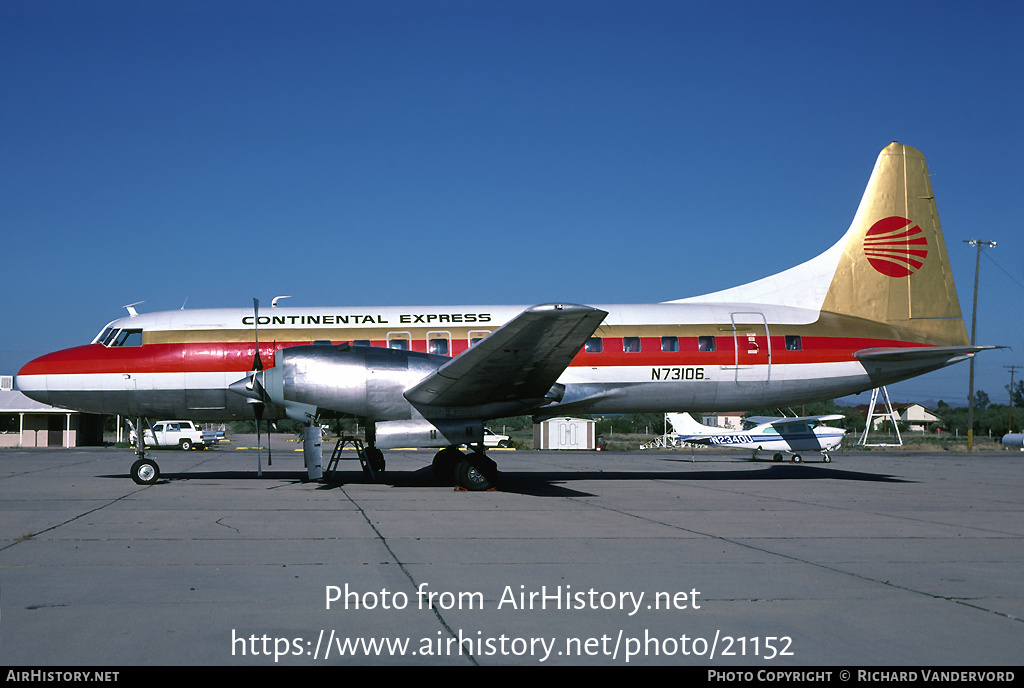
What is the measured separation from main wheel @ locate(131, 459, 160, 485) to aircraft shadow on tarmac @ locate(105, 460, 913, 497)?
103 cm

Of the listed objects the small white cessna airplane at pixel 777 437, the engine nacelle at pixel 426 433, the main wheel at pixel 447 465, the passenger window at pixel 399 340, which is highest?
the passenger window at pixel 399 340

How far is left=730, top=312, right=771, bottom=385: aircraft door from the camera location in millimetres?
17625

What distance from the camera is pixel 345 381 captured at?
14.3 m

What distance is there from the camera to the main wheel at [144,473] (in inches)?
628

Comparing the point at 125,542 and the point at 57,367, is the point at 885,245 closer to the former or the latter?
the point at 125,542

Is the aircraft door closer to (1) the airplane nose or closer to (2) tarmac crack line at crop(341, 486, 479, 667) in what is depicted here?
(2) tarmac crack line at crop(341, 486, 479, 667)

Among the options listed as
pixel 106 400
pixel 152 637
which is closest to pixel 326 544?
pixel 152 637

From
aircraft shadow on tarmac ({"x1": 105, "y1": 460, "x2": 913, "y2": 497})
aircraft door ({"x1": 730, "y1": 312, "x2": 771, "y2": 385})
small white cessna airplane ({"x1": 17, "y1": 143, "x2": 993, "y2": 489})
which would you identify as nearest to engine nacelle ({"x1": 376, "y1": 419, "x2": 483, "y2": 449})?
small white cessna airplane ({"x1": 17, "y1": 143, "x2": 993, "y2": 489})

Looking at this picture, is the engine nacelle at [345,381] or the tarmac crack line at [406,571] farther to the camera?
the engine nacelle at [345,381]

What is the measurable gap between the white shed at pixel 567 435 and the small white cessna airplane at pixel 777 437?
13763mm

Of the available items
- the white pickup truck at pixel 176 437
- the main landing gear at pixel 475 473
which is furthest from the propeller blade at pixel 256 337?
the white pickup truck at pixel 176 437

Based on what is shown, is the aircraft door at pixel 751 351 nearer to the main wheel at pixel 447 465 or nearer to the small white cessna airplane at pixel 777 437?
the main wheel at pixel 447 465

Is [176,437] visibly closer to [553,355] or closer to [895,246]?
[553,355]

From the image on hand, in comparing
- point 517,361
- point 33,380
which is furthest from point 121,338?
point 517,361
